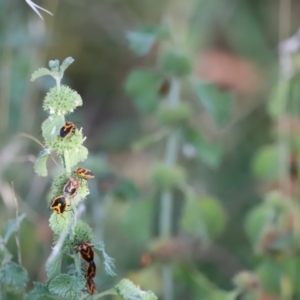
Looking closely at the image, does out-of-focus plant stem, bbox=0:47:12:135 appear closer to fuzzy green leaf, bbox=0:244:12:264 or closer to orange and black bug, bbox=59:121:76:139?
fuzzy green leaf, bbox=0:244:12:264

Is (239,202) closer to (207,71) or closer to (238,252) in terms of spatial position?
(238,252)

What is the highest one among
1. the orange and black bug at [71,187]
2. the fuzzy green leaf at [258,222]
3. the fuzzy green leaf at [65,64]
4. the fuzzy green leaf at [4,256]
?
the fuzzy green leaf at [258,222]

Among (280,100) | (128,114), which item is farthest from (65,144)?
(128,114)

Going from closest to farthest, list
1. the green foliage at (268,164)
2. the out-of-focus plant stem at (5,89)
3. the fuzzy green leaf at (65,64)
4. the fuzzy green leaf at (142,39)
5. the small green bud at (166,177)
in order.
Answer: the fuzzy green leaf at (65,64), the fuzzy green leaf at (142,39), the small green bud at (166,177), the green foliage at (268,164), the out-of-focus plant stem at (5,89)

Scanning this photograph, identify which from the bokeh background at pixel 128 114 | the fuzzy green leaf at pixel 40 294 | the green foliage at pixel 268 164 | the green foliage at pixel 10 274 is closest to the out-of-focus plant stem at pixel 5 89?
the bokeh background at pixel 128 114

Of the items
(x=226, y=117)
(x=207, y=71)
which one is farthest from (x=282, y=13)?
(x=226, y=117)

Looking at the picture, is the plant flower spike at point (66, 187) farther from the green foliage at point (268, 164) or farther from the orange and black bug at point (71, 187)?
the green foliage at point (268, 164)

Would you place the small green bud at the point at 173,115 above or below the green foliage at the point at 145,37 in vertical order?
below

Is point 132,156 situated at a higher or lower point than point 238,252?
higher
